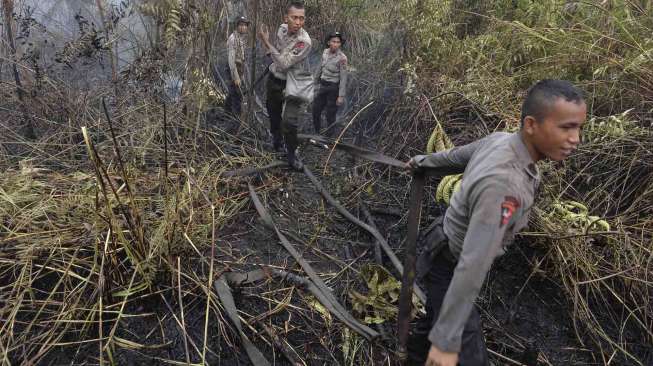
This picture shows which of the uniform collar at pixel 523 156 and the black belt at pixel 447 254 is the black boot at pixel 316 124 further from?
the uniform collar at pixel 523 156

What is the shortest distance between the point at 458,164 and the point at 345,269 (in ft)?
4.67

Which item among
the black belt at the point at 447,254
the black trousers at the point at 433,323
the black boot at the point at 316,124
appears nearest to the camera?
the black trousers at the point at 433,323

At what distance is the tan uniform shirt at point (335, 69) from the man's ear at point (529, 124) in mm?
4281

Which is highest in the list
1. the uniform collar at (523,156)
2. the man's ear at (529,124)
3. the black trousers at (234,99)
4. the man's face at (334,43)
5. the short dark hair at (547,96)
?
the short dark hair at (547,96)

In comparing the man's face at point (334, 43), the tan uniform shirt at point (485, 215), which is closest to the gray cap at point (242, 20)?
the man's face at point (334, 43)

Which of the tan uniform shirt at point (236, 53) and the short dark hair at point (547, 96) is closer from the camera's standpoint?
the short dark hair at point (547, 96)

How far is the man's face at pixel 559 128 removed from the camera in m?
1.64

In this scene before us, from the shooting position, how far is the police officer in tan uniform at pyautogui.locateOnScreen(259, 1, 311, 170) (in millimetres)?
4238

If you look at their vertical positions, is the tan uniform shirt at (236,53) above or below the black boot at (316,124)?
above

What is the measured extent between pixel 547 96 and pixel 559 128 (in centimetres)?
13

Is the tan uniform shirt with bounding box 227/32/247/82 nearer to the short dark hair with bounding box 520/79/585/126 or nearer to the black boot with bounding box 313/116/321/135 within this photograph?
the black boot with bounding box 313/116/321/135

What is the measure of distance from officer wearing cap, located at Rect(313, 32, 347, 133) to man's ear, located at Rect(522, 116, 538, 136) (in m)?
4.23

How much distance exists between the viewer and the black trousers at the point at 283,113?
4.41 metres

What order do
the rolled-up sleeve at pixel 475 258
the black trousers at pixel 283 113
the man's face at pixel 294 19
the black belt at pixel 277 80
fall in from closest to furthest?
the rolled-up sleeve at pixel 475 258 < the man's face at pixel 294 19 < the black trousers at pixel 283 113 < the black belt at pixel 277 80
